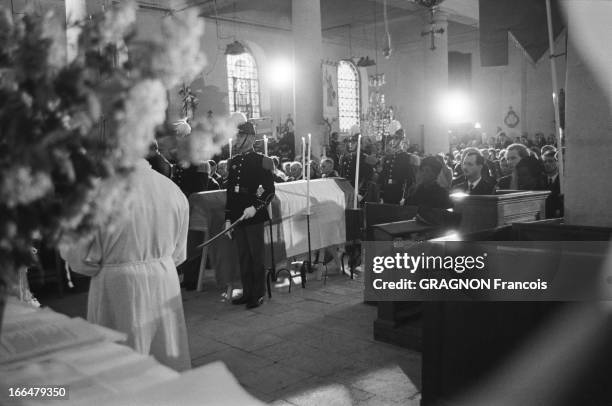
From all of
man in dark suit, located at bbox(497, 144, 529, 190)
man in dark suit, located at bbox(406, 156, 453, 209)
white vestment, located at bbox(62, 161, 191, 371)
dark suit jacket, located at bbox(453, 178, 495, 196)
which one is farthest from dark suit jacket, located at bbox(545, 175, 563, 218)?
white vestment, located at bbox(62, 161, 191, 371)

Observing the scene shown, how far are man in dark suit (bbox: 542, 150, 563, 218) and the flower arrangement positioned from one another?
5.81 meters

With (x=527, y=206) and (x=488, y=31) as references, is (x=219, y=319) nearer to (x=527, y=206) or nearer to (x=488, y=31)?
(x=527, y=206)

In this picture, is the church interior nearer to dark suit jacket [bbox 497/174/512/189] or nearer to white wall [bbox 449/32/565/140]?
dark suit jacket [bbox 497/174/512/189]

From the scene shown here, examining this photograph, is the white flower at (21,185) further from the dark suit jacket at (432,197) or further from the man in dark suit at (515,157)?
the man in dark suit at (515,157)

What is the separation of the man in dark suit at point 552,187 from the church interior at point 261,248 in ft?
0.09

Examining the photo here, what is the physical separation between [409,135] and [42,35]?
26.4 meters

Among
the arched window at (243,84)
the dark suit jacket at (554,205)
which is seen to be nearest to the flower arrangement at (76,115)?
the dark suit jacket at (554,205)

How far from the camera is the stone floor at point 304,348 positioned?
3.83 metres

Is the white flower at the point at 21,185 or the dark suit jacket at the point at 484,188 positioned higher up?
the white flower at the point at 21,185

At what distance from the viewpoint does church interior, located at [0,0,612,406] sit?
1062 mm

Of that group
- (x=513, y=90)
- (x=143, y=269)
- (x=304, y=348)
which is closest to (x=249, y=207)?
Answer: (x=304, y=348)

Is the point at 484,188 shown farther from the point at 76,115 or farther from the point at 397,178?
the point at 76,115

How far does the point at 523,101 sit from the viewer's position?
24172 mm

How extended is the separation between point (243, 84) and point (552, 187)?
1647 cm
